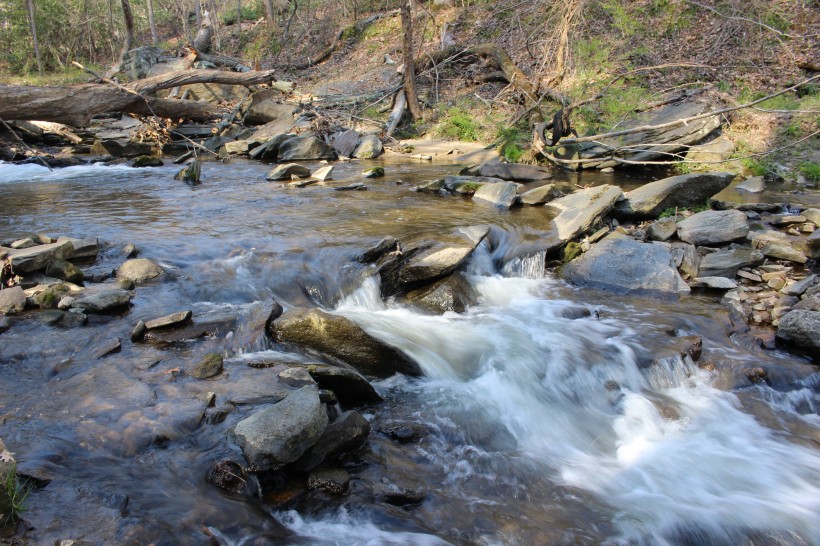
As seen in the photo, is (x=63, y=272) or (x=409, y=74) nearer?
(x=63, y=272)

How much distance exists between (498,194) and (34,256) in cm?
734

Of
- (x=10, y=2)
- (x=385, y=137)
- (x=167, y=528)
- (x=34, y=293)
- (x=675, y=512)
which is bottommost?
(x=675, y=512)

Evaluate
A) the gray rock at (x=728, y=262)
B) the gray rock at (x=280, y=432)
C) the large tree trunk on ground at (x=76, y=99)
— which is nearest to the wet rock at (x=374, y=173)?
the large tree trunk on ground at (x=76, y=99)

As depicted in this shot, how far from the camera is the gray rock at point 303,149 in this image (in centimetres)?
1490

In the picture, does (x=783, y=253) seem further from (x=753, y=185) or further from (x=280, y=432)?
(x=280, y=432)

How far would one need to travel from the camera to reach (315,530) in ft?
10.5

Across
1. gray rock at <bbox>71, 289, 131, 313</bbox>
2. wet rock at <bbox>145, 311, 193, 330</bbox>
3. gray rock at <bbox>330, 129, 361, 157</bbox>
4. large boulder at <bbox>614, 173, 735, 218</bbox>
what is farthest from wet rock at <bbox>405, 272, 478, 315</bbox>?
gray rock at <bbox>330, 129, 361, 157</bbox>

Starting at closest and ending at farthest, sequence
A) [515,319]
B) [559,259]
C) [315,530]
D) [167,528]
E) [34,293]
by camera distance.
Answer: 1. [167,528]
2. [315,530]
3. [34,293]
4. [515,319]
5. [559,259]

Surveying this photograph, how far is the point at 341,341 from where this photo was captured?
4.98m

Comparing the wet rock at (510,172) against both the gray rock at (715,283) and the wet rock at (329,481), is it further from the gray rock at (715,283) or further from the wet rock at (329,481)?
the wet rock at (329,481)

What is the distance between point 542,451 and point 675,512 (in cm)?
101

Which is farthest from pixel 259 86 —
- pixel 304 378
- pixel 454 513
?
pixel 454 513

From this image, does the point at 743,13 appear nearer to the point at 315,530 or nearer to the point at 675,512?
the point at 675,512

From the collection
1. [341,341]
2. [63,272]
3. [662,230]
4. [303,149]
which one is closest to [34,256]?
[63,272]
